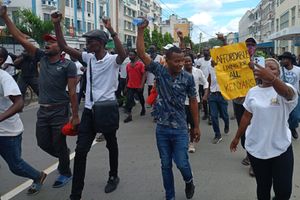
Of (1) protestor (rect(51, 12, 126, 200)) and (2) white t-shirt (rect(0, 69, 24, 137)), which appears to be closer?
(2) white t-shirt (rect(0, 69, 24, 137))

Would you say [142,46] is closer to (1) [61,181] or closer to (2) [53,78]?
(2) [53,78]

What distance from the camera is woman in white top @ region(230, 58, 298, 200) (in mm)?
3555

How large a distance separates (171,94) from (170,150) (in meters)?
0.63

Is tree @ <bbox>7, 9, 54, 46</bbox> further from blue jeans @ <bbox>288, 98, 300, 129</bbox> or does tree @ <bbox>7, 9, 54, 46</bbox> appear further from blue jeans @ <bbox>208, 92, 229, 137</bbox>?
blue jeans @ <bbox>288, 98, 300, 129</bbox>

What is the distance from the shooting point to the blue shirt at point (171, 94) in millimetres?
4426

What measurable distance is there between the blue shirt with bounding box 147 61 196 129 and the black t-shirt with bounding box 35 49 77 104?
1.17 metres

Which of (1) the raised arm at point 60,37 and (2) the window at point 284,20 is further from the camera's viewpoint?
(2) the window at point 284,20

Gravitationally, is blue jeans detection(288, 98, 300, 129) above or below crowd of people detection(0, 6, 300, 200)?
below

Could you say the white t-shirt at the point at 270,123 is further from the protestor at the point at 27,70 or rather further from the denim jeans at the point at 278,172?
the protestor at the point at 27,70

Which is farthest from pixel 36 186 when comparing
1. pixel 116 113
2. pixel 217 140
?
pixel 217 140

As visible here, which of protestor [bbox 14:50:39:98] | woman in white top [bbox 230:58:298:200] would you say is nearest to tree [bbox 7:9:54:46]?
protestor [bbox 14:50:39:98]

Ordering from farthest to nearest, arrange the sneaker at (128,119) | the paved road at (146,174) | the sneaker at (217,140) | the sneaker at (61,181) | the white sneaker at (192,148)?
the sneaker at (128,119) → the sneaker at (217,140) → the white sneaker at (192,148) → the sneaker at (61,181) → the paved road at (146,174)

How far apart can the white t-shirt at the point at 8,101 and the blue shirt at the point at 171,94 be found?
142 centimetres

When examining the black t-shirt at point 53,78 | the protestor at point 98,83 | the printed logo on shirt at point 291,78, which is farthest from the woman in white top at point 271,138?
the printed logo on shirt at point 291,78
